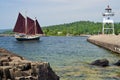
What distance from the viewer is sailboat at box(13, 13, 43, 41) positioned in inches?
4708

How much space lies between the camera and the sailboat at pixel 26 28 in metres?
120

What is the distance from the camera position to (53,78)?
16.1 m

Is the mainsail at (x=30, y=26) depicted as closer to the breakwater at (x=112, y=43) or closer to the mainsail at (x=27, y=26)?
the mainsail at (x=27, y=26)

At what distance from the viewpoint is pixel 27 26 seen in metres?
123

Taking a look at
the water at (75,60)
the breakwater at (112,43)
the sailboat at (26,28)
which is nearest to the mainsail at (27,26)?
the sailboat at (26,28)

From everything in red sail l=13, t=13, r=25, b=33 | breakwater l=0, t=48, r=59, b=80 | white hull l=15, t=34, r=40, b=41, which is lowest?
white hull l=15, t=34, r=40, b=41

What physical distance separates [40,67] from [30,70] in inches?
20.6

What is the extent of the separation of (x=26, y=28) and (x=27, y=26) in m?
0.82

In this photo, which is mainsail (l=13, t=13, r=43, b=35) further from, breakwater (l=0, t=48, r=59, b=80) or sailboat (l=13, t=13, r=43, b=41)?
breakwater (l=0, t=48, r=59, b=80)

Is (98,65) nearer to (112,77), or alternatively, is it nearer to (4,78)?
(112,77)

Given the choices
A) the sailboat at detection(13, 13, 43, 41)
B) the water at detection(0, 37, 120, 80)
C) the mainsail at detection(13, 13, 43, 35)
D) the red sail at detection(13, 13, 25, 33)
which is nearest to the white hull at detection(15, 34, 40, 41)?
the sailboat at detection(13, 13, 43, 41)

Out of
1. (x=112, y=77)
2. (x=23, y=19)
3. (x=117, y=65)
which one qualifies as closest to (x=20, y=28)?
(x=23, y=19)

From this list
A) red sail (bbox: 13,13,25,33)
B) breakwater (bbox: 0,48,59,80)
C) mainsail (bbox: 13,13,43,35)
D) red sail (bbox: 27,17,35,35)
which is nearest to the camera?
breakwater (bbox: 0,48,59,80)

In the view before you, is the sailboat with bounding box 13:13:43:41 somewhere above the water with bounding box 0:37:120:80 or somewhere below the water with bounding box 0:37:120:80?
above
